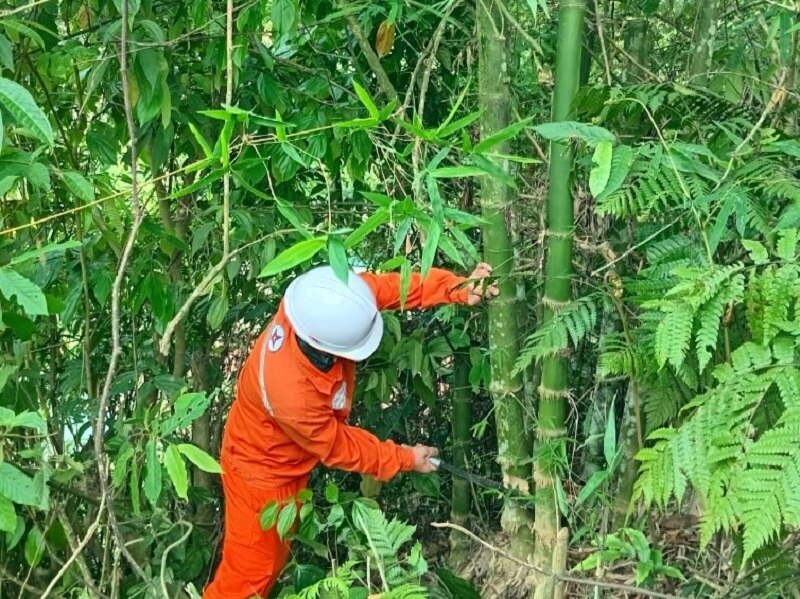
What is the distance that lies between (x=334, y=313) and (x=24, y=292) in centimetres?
99

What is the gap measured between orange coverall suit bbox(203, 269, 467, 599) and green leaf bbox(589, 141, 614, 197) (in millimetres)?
807

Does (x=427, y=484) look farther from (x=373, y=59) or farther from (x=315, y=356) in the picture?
(x=373, y=59)

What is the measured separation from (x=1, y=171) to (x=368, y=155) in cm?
85

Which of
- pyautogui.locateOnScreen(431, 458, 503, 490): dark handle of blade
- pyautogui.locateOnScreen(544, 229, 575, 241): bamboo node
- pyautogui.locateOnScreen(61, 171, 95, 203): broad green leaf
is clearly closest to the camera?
pyautogui.locateOnScreen(61, 171, 95, 203): broad green leaf

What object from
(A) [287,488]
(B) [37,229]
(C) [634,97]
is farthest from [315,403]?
(C) [634,97]

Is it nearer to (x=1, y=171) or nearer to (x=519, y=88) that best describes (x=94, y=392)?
(x=1, y=171)

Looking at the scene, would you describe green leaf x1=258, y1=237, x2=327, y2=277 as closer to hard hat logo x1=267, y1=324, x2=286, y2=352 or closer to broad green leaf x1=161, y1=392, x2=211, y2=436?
broad green leaf x1=161, y1=392, x2=211, y2=436

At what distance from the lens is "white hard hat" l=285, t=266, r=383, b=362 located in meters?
2.32

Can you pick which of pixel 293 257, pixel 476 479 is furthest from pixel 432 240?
pixel 476 479

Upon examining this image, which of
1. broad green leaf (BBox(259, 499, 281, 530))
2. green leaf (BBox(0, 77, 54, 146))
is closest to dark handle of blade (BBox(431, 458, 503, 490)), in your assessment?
broad green leaf (BBox(259, 499, 281, 530))

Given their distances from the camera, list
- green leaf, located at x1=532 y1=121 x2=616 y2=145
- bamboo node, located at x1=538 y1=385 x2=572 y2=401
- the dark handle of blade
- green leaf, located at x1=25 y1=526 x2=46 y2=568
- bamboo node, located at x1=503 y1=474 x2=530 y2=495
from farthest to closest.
Answer: 1. the dark handle of blade
2. bamboo node, located at x1=503 y1=474 x2=530 y2=495
3. green leaf, located at x1=25 y1=526 x2=46 y2=568
4. bamboo node, located at x1=538 y1=385 x2=572 y2=401
5. green leaf, located at x1=532 y1=121 x2=616 y2=145

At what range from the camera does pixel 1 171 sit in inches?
64.9

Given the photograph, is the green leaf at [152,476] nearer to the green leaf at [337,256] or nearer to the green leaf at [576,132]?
the green leaf at [337,256]

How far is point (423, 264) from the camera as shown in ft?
4.67
